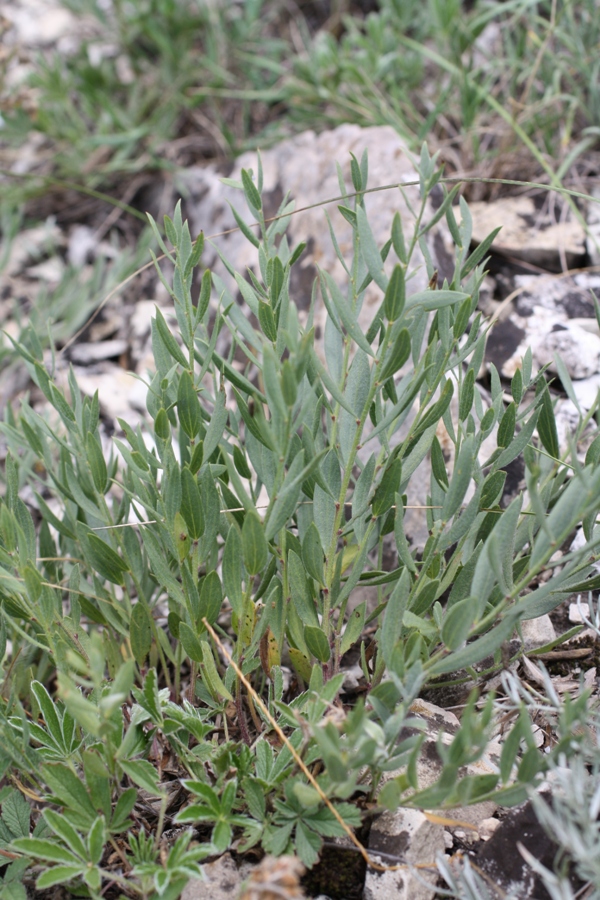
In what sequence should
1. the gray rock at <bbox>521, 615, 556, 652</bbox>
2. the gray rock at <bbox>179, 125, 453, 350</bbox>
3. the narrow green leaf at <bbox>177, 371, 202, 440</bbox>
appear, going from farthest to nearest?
the gray rock at <bbox>179, 125, 453, 350</bbox> < the gray rock at <bbox>521, 615, 556, 652</bbox> < the narrow green leaf at <bbox>177, 371, 202, 440</bbox>

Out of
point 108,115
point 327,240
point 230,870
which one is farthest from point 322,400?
point 108,115

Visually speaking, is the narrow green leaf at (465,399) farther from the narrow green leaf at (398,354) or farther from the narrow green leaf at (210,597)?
the narrow green leaf at (210,597)

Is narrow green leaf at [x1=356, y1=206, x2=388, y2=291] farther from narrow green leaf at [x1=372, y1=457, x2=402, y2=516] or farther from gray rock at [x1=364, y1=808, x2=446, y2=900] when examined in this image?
gray rock at [x1=364, y1=808, x2=446, y2=900]

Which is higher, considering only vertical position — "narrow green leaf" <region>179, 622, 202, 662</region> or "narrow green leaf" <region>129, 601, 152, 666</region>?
"narrow green leaf" <region>179, 622, 202, 662</region>

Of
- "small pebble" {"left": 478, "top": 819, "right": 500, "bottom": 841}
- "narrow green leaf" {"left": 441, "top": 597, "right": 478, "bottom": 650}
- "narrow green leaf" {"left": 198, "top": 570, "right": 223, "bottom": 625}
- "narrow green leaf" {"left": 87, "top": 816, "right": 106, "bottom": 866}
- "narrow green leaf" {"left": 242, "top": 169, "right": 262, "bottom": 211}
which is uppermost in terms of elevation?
"narrow green leaf" {"left": 242, "top": 169, "right": 262, "bottom": 211}

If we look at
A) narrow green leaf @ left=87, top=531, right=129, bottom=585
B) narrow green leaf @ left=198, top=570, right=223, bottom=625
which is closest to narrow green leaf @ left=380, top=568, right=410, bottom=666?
narrow green leaf @ left=198, top=570, right=223, bottom=625

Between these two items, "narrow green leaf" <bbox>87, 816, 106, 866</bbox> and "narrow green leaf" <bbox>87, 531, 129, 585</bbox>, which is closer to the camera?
"narrow green leaf" <bbox>87, 816, 106, 866</bbox>

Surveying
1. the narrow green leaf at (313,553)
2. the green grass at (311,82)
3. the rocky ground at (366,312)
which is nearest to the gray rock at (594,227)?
the rocky ground at (366,312)

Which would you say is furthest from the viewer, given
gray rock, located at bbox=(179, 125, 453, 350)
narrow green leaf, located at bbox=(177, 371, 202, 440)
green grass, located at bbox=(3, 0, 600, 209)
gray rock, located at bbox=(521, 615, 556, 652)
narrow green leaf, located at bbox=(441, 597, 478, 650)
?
green grass, located at bbox=(3, 0, 600, 209)
